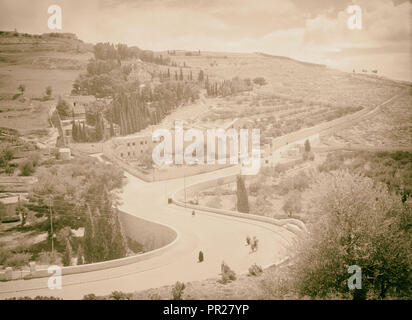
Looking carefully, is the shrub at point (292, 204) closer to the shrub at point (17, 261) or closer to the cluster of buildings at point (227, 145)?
the cluster of buildings at point (227, 145)

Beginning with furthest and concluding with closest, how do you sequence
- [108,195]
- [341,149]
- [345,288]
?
[341,149] < [108,195] < [345,288]

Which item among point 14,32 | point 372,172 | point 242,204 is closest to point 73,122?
point 14,32

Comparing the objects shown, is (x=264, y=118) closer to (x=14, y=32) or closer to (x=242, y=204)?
(x=242, y=204)

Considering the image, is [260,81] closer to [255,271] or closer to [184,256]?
[184,256]

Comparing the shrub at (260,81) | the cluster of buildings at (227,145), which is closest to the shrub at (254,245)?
the cluster of buildings at (227,145)

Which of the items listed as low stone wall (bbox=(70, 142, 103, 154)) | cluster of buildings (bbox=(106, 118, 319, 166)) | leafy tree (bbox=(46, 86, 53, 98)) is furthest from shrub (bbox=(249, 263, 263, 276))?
leafy tree (bbox=(46, 86, 53, 98))

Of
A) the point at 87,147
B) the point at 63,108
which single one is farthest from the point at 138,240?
the point at 63,108
